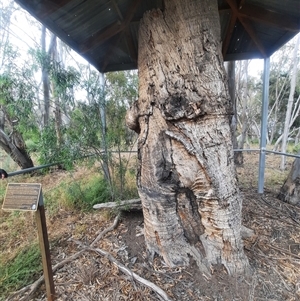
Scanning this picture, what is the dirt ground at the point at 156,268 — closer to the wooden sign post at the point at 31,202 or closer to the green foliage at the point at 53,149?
the wooden sign post at the point at 31,202

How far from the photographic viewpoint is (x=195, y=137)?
1.54m

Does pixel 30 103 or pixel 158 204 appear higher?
pixel 30 103

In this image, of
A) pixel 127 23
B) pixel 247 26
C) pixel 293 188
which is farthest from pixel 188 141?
pixel 293 188

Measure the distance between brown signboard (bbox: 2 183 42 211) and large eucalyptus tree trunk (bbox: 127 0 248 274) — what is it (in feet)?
2.78

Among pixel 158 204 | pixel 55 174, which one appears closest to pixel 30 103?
pixel 158 204

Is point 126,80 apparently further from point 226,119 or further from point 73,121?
point 226,119

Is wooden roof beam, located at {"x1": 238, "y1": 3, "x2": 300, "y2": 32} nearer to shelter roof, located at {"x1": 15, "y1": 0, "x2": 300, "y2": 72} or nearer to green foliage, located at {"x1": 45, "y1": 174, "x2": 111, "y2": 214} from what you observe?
shelter roof, located at {"x1": 15, "y1": 0, "x2": 300, "y2": 72}

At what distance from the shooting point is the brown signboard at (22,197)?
1280mm

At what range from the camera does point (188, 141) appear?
60.9 inches

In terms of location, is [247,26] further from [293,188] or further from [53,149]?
[53,149]

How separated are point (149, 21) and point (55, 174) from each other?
4.44m

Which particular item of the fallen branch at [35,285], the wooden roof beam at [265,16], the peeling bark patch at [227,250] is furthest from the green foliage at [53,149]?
the wooden roof beam at [265,16]

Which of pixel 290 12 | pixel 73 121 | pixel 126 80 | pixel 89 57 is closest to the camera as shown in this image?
pixel 290 12

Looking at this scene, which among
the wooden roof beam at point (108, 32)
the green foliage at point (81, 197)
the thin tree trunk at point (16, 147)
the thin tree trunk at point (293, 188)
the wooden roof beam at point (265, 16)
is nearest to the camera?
the wooden roof beam at point (108, 32)
